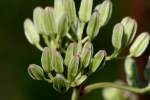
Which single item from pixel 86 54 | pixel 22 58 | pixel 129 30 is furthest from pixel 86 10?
pixel 22 58

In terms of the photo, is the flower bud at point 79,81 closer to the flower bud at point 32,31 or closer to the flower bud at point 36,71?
the flower bud at point 36,71

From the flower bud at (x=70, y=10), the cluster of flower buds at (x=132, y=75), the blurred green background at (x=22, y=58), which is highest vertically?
the flower bud at (x=70, y=10)

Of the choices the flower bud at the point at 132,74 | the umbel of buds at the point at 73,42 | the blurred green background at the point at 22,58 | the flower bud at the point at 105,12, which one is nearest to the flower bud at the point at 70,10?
the umbel of buds at the point at 73,42

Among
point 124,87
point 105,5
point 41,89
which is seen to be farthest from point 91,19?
point 41,89

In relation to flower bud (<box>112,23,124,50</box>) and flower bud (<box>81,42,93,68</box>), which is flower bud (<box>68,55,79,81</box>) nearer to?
flower bud (<box>81,42,93,68</box>)

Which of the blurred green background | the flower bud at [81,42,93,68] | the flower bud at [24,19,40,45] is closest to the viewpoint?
the flower bud at [81,42,93,68]

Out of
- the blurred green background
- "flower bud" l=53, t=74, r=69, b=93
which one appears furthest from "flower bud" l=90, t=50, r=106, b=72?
the blurred green background

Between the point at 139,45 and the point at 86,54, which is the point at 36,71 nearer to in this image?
the point at 86,54
